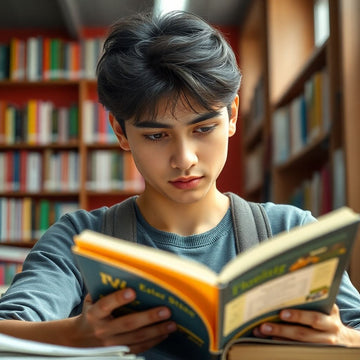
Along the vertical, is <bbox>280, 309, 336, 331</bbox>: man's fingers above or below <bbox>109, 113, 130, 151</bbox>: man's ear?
below

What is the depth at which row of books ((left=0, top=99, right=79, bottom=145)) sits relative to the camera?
466 centimetres

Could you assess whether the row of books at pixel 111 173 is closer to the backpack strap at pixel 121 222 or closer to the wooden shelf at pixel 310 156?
the wooden shelf at pixel 310 156

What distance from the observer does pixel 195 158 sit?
3.56ft

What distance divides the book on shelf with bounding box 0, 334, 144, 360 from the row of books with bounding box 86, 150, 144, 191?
3900 mm

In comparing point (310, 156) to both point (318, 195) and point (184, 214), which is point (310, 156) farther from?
point (184, 214)

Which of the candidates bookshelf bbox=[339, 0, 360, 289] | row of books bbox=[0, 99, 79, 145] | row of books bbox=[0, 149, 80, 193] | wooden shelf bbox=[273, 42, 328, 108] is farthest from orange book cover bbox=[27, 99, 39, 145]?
bookshelf bbox=[339, 0, 360, 289]

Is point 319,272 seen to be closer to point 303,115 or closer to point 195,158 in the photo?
point 195,158

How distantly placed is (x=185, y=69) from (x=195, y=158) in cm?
16

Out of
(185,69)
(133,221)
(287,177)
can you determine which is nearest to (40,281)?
(133,221)

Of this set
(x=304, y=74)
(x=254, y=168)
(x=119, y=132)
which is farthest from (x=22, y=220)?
(x=119, y=132)

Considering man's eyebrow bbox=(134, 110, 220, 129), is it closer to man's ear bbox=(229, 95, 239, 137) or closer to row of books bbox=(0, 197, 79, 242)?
man's ear bbox=(229, 95, 239, 137)

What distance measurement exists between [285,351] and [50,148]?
4118 millimetres

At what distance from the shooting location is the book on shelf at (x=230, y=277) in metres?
0.73

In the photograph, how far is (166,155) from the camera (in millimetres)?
1100
